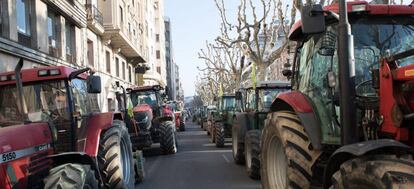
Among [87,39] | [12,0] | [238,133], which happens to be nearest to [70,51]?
[87,39]

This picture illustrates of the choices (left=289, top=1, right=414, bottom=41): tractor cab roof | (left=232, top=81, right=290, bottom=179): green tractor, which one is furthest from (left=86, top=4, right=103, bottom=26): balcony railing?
(left=289, top=1, right=414, bottom=41): tractor cab roof

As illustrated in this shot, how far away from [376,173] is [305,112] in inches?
91.6

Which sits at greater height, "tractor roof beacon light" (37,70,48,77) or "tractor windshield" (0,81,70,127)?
"tractor roof beacon light" (37,70,48,77)

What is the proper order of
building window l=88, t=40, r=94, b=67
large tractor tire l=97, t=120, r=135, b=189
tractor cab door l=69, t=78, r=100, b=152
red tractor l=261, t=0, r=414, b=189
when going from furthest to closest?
building window l=88, t=40, r=94, b=67, large tractor tire l=97, t=120, r=135, b=189, tractor cab door l=69, t=78, r=100, b=152, red tractor l=261, t=0, r=414, b=189

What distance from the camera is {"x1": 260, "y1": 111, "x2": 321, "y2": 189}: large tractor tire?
5.80 m

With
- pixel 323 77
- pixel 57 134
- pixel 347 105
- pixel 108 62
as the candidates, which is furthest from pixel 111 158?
pixel 108 62

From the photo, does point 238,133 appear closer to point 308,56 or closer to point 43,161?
point 308,56

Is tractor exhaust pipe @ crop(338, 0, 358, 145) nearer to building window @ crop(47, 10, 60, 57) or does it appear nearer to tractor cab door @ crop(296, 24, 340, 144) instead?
tractor cab door @ crop(296, 24, 340, 144)

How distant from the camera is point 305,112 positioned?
6.10 meters

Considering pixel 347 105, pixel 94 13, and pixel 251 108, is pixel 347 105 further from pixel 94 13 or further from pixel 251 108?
pixel 94 13

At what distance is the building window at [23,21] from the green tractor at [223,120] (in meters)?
7.53

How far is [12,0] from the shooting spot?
16.4m

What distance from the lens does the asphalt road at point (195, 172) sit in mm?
10219

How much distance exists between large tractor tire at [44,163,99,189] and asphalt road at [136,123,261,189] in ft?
15.1
